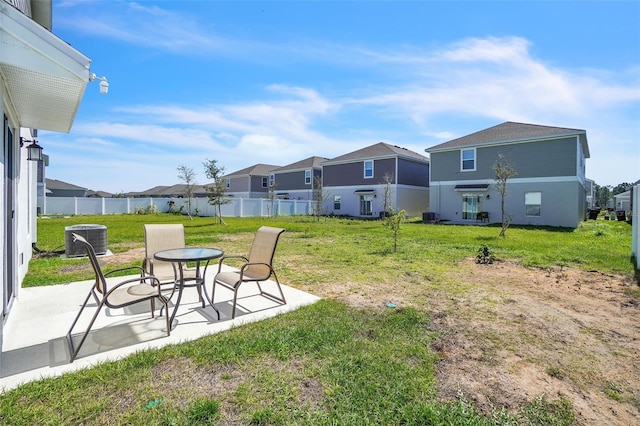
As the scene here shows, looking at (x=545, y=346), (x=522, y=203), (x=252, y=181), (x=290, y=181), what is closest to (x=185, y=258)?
(x=545, y=346)

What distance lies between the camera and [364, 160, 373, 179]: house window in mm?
30922

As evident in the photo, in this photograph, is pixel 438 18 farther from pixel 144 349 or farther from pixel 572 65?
pixel 144 349

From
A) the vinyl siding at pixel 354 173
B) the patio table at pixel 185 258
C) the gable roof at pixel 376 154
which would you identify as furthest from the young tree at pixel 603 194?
the patio table at pixel 185 258

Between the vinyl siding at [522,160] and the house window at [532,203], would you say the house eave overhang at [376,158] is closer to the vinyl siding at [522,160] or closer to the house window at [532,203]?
the vinyl siding at [522,160]

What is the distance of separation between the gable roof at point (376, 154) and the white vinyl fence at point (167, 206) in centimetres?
588

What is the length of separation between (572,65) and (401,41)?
5.88m

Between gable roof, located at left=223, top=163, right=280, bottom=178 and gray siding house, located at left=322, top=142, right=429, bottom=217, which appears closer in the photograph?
gray siding house, located at left=322, top=142, right=429, bottom=217

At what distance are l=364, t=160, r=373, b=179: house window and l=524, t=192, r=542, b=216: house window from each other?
13288 millimetres

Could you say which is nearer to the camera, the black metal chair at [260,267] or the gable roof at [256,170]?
the black metal chair at [260,267]

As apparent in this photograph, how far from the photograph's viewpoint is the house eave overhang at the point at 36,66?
2.55m

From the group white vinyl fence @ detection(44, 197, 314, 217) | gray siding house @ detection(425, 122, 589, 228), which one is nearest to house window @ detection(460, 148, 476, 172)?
gray siding house @ detection(425, 122, 589, 228)

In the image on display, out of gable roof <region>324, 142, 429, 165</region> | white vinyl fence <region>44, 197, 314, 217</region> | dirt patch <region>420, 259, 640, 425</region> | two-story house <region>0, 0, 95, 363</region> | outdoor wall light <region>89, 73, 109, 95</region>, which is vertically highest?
gable roof <region>324, 142, 429, 165</region>

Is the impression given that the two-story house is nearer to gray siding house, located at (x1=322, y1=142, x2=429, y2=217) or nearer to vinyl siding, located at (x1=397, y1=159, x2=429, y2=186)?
gray siding house, located at (x1=322, y1=142, x2=429, y2=217)

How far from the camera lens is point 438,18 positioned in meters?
9.28
